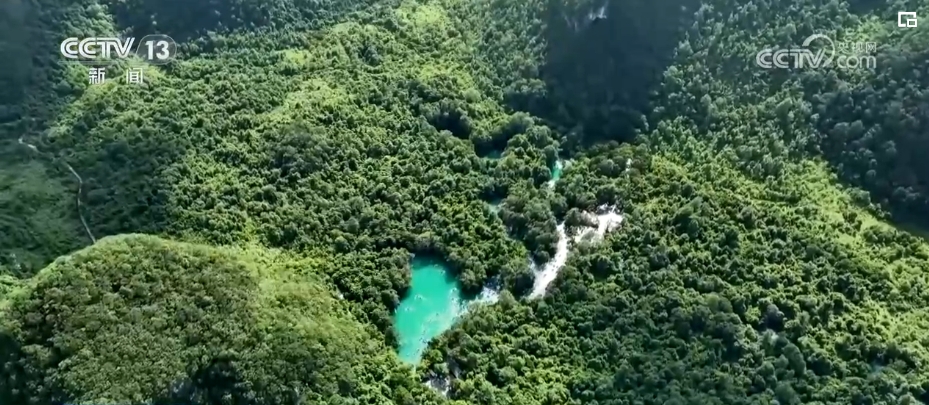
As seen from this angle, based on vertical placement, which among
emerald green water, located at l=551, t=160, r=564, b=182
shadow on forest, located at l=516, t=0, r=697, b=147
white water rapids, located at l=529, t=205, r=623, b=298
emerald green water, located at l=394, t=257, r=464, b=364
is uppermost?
shadow on forest, located at l=516, t=0, r=697, b=147

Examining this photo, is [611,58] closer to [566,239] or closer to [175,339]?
[566,239]

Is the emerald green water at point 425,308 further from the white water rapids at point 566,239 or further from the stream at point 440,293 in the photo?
the white water rapids at point 566,239

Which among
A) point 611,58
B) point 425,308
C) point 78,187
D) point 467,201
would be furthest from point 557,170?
point 78,187

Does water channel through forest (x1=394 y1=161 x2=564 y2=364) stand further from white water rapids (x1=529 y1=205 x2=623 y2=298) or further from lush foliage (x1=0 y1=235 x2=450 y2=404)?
white water rapids (x1=529 y1=205 x2=623 y2=298)

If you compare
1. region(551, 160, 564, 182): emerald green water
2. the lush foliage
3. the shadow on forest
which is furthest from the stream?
the shadow on forest

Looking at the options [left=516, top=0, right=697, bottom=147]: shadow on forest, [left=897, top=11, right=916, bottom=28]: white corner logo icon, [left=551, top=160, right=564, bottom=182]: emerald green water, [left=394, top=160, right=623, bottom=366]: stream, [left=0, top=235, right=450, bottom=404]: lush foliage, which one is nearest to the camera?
[left=0, top=235, right=450, bottom=404]: lush foliage

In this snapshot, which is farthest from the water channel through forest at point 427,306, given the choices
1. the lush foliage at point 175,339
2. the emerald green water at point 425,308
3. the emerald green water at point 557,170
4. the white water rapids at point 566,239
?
the emerald green water at point 557,170
